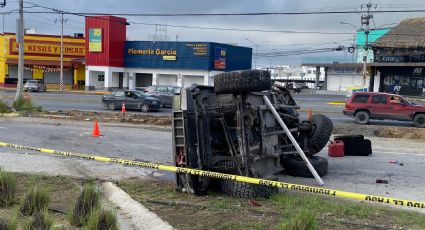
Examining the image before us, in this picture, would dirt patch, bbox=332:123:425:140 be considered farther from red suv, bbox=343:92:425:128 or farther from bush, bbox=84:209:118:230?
bush, bbox=84:209:118:230

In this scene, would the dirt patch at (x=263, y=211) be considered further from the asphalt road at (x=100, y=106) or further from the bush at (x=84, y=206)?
A: the asphalt road at (x=100, y=106)

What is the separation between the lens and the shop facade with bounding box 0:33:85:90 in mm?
66250

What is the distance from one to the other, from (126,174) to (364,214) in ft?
17.2

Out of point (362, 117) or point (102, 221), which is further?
point (362, 117)

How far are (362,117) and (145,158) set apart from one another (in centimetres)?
1561

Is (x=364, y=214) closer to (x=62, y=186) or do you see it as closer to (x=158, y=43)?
(x=62, y=186)

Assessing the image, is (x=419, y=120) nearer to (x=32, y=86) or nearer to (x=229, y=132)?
(x=229, y=132)

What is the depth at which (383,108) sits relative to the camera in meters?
24.8

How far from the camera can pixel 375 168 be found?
11328 millimetres

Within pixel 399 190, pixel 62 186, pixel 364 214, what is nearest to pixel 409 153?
pixel 399 190

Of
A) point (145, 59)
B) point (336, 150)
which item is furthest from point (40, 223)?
point (145, 59)

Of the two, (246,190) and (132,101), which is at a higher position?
(132,101)

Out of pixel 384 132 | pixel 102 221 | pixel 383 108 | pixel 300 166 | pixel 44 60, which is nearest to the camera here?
pixel 102 221

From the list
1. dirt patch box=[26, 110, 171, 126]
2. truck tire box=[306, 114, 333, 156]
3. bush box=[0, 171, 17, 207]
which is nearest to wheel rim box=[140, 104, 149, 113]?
dirt patch box=[26, 110, 171, 126]
